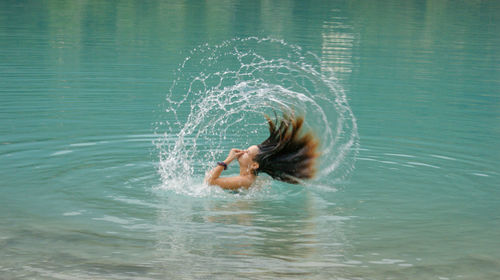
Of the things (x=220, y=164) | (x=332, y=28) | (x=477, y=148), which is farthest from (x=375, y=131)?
(x=332, y=28)

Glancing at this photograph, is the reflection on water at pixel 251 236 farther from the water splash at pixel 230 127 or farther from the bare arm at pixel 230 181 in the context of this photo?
the water splash at pixel 230 127

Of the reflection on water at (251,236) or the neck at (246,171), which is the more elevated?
the neck at (246,171)

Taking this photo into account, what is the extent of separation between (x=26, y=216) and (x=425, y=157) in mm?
7800

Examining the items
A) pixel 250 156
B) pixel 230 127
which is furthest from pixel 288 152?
pixel 230 127

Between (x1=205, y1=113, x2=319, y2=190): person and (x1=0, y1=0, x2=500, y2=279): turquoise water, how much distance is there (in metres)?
0.28

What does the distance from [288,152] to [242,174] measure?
2.64 feet

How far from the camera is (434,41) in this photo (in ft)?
127

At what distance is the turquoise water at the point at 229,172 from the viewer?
868 cm

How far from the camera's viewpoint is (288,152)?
1118cm

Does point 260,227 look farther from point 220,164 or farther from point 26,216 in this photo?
point 26,216

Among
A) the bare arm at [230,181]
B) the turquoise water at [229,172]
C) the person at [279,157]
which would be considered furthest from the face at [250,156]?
the turquoise water at [229,172]

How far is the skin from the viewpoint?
10883 mm

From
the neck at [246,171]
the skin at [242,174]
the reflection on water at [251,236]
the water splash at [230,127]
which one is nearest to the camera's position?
the reflection on water at [251,236]

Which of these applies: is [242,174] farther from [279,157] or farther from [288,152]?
[288,152]
